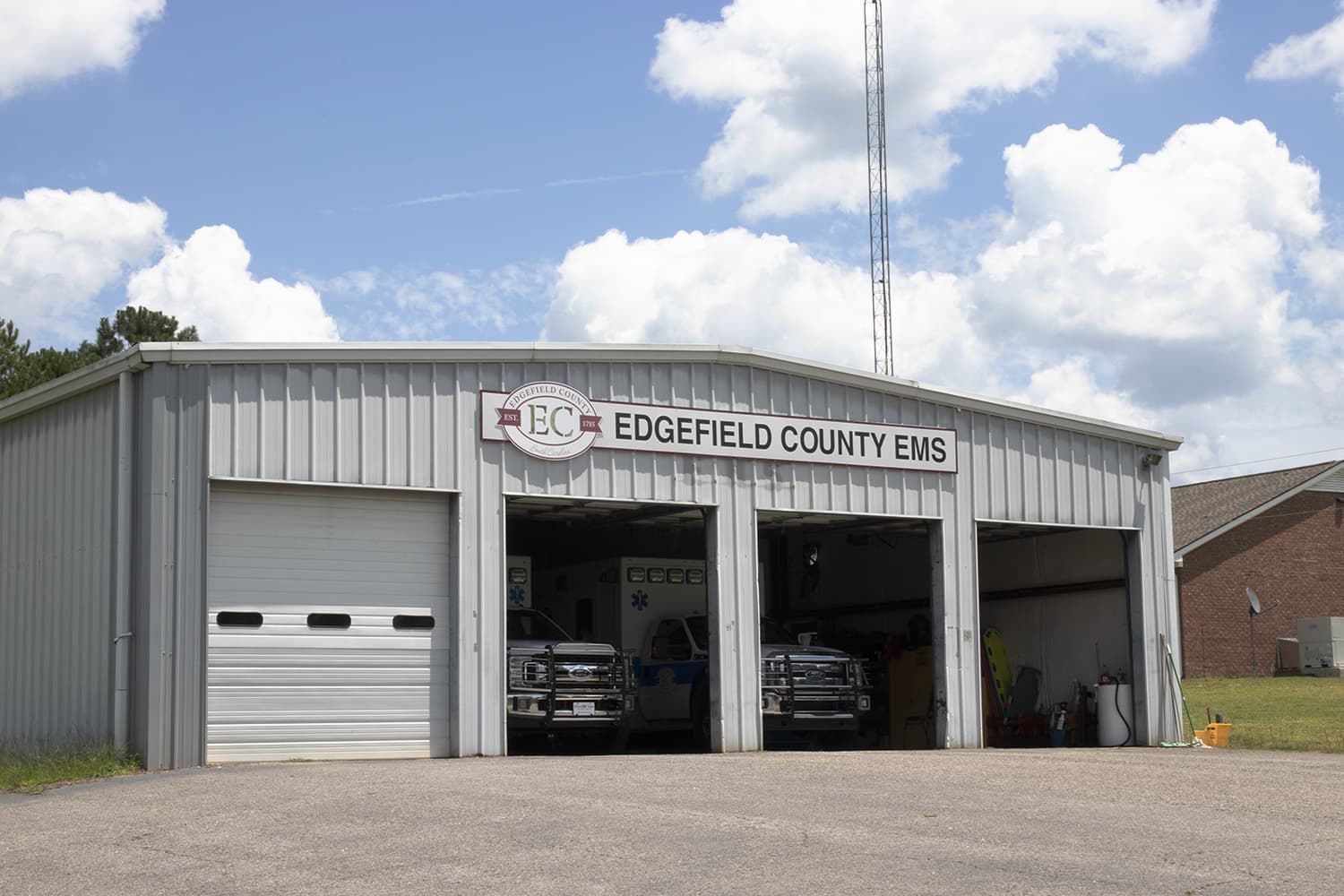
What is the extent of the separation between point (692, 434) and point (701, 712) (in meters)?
5.06

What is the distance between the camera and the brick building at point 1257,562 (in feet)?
127

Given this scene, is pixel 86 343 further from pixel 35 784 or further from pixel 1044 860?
pixel 1044 860

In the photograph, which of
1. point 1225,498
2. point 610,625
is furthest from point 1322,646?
point 610,625

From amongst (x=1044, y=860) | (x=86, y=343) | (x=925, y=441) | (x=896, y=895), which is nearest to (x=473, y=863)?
(x=896, y=895)

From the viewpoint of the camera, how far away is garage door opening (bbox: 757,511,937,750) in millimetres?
21219

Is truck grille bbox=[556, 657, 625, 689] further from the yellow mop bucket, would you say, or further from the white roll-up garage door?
the yellow mop bucket

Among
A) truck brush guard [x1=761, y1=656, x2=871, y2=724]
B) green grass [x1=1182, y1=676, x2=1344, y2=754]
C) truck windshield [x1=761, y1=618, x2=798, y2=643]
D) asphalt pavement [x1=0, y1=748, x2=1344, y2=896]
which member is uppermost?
truck windshield [x1=761, y1=618, x2=798, y2=643]

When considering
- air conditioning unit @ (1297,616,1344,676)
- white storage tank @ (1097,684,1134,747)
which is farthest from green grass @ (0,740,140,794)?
air conditioning unit @ (1297,616,1344,676)

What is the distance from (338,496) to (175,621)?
222 centimetres

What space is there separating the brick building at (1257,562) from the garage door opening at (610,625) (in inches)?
692

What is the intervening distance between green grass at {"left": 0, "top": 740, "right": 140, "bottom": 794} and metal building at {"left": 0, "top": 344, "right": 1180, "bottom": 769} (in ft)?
0.74

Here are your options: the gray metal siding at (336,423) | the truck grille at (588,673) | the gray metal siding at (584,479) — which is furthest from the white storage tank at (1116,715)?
the gray metal siding at (336,423)

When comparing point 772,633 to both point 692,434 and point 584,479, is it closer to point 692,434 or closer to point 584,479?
point 692,434

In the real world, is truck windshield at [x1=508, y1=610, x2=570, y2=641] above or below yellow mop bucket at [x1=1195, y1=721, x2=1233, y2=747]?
above
